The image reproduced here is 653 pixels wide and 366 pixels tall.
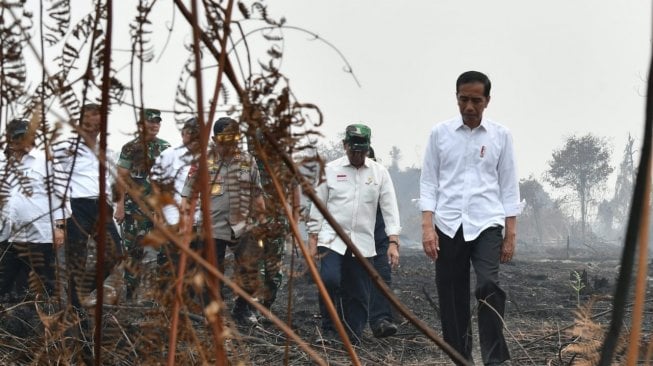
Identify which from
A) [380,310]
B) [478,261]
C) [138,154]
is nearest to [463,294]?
[478,261]

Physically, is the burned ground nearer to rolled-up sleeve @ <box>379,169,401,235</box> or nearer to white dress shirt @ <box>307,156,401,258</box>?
white dress shirt @ <box>307,156,401,258</box>

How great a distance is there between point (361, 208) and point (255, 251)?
5.40 meters

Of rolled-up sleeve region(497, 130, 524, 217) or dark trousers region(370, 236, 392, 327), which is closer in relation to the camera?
rolled-up sleeve region(497, 130, 524, 217)

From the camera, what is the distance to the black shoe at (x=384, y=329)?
21.9 ft

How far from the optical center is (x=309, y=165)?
1.39 m

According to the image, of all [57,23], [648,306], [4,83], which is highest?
[57,23]

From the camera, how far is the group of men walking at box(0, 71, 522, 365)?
4.78ft

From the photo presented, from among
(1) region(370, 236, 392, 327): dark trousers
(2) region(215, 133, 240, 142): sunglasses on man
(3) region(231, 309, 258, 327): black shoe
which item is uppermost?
(2) region(215, 133, 240, 142): sunglasses on man

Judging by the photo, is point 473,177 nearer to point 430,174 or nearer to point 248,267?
point 430,174

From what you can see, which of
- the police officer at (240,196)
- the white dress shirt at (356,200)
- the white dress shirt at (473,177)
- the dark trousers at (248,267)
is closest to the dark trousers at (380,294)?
the white dress shirt at (356,200)

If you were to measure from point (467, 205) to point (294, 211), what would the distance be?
3.81 metres

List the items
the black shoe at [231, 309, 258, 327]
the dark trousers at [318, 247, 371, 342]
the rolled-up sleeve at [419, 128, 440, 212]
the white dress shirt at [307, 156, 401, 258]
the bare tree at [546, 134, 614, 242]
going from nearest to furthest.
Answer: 1. the rolled-up sleeve at [419, 128, 440, 212]
2. the dark trousers at [318, 247, 371, 342]
3. the white dress shirt at [307, 156, 401, 258]
4. the black shoe at [231, 309, 258, 327]
5. the bare tree at [546, 134, 614, 242]

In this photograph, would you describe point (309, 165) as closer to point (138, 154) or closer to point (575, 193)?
point (138, 154)

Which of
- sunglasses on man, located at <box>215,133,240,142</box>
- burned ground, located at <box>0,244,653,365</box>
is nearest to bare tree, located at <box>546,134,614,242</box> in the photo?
burned ground, located at <box>0,244,653,365</box>
